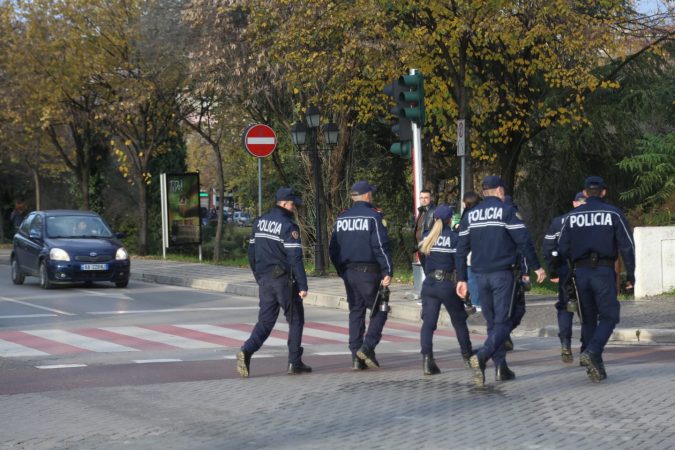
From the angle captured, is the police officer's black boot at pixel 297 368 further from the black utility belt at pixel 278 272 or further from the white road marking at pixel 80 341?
the white road marking at pixel 80 341

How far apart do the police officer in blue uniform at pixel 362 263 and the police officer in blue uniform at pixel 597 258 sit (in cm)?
175

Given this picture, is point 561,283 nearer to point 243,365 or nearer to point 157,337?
point 243,365

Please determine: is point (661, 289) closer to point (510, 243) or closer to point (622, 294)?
point (622, 294)

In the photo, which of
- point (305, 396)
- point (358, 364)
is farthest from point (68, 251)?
point (305, 396)

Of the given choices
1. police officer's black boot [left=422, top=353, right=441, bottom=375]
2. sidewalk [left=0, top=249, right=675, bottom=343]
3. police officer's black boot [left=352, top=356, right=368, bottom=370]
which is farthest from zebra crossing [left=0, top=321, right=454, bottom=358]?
police officer's black boot [left=422, top=353, right=441, bottom=375]

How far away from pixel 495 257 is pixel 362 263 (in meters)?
1.56

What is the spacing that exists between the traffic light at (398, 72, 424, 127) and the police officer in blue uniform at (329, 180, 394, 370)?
579cm

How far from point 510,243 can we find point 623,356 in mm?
2959

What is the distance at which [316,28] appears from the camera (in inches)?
892

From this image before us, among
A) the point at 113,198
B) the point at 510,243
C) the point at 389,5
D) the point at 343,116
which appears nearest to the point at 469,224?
the point at 510,243

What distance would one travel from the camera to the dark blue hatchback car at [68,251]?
21500 mm

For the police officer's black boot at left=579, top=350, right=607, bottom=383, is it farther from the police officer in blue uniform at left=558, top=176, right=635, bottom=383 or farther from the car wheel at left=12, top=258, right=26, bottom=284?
the car wheel at left=12, top=258, right=26, bottom=284

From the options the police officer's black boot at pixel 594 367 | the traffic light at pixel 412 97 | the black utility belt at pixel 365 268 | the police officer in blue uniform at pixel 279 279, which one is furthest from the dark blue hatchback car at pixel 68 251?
the police officer's black boot at pixel 594 367

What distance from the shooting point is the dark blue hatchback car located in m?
21.5
